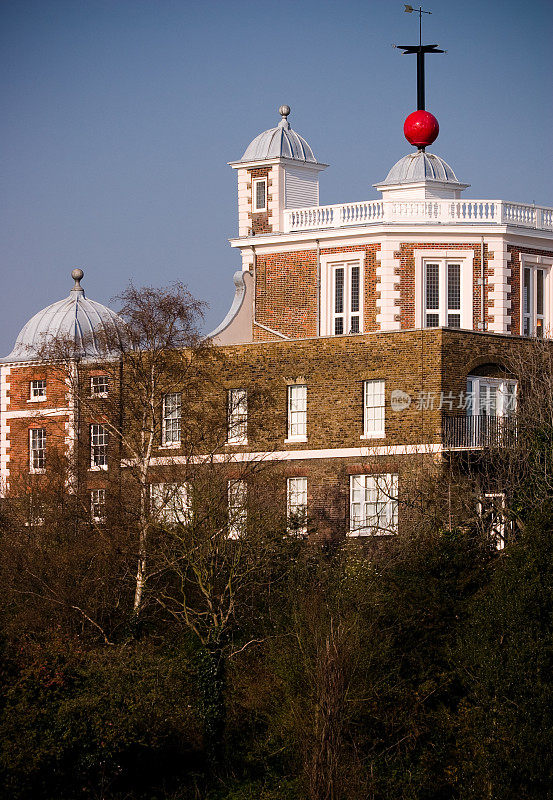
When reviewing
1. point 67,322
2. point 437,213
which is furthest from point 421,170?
point 67,322

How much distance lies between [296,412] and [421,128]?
15121 mm

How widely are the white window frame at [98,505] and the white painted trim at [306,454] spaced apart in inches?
55.8

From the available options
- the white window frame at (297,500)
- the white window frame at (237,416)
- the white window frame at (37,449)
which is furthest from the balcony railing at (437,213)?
the white window frame at (37,449)

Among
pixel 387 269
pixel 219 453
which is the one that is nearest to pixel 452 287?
pixel 387 269

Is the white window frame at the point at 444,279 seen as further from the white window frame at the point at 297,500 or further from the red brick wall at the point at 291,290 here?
the white window frame at the point at 297,500

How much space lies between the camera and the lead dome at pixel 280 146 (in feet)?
216

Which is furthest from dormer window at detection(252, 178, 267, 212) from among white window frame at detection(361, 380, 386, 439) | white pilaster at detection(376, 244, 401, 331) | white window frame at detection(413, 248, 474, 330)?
white window frame at detection(361, 380, 386, 439)

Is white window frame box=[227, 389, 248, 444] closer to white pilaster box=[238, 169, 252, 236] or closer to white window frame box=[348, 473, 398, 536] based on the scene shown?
white window frame box=[348, 473, 398, 536]

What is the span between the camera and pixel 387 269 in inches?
2436

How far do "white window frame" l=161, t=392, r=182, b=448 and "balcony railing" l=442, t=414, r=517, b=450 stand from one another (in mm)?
10174

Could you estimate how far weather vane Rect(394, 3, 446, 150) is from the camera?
6688 centimetres

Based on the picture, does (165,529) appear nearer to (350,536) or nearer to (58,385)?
(350,536)

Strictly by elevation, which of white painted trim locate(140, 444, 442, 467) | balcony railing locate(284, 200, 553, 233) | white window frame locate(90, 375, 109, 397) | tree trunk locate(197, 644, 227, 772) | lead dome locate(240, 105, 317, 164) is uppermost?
lead dome locate(240, 105, 317, 164)

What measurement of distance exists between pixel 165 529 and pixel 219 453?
6.17 meters
